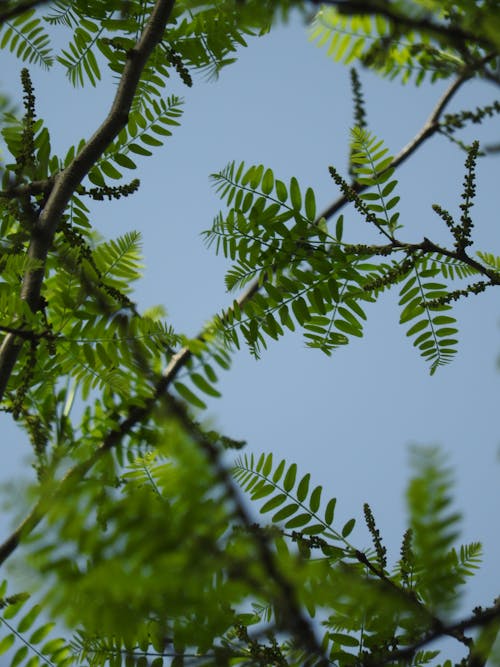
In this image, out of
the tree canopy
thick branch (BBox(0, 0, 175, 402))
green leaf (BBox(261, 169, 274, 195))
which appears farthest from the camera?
green leaf (BBox(261, 169, 274, 195))

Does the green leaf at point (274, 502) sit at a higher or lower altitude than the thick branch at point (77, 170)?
lower

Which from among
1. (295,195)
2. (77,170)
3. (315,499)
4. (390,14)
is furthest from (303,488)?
(390,14)

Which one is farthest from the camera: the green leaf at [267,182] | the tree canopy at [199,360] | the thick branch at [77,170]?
the green leaf at [267,182]

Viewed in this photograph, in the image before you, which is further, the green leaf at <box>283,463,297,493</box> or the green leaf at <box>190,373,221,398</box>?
the green leaf at <box>283,463,297,493</box>

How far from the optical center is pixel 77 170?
1.42m

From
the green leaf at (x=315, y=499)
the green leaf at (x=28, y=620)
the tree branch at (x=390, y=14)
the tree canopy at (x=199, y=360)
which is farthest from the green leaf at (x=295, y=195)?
the green leaf at (x=28, y=620)

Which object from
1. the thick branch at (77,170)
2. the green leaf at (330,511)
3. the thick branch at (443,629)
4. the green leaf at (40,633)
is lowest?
the green leaf at (40,633)

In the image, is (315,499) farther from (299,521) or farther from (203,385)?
(203,385)

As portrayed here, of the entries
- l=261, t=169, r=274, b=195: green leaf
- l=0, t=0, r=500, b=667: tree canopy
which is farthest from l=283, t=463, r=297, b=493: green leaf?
l=261, t=169, r=274, b=195: green leaf

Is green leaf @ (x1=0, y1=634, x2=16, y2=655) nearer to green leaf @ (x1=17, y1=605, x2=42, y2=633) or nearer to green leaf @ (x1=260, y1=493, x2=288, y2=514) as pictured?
green leaf @ (x1=17, y1=605, x2=42, y2=633)

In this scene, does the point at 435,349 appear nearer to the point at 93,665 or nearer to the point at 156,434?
the point at 156,434

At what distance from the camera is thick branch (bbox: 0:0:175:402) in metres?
1.36

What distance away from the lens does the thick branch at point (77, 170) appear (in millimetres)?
1358

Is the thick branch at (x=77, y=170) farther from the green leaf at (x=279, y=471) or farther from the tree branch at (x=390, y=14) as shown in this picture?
the tree branch at (x=390, y=14)
